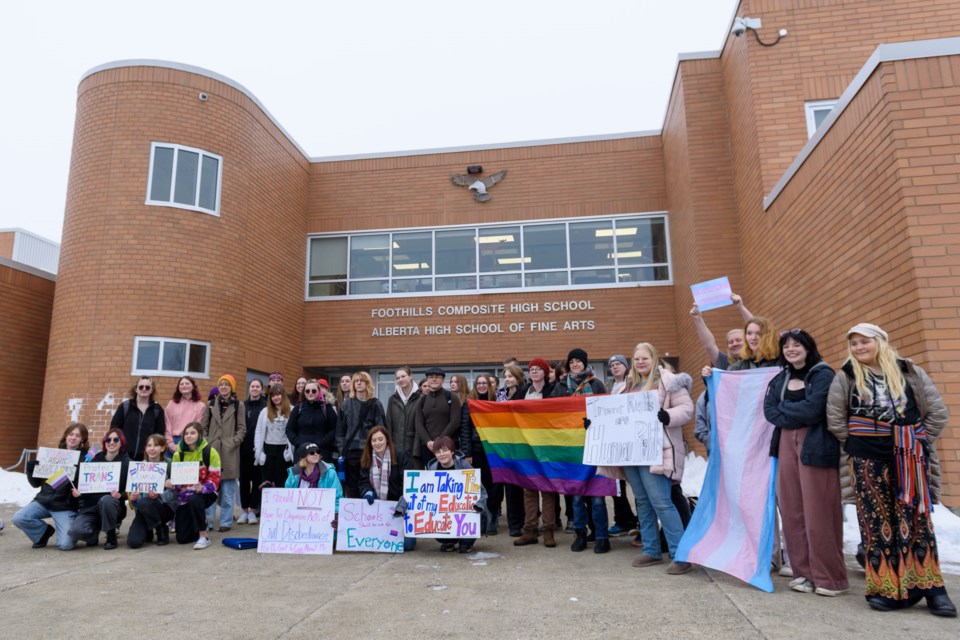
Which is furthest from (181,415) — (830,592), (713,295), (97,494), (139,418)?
(830,592)

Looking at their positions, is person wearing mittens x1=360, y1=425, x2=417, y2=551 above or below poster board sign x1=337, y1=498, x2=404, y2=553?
above

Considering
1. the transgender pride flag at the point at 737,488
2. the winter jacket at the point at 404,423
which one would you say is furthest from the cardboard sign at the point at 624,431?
the winter jacket at the point at 404,423

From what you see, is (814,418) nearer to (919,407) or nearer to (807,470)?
(807,470)

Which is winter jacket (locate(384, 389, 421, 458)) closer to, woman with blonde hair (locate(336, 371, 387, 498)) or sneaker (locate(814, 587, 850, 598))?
woman with blonde hair (locate(336, 371, 387, 498))

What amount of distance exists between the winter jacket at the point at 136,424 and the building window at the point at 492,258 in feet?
27.5

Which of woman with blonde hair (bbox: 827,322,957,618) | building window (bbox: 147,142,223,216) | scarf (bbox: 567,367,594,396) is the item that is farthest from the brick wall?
woman with blonde hair (bbox: 827,322,957,618)

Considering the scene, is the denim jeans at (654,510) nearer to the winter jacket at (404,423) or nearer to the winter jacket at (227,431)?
the winter jacket at (404,423)

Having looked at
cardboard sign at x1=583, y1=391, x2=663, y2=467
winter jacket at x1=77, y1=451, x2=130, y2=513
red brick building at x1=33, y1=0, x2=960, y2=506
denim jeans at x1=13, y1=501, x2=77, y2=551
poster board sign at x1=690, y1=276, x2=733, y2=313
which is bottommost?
denim jeans at x1=13, y1=501, x2=77, y2=551

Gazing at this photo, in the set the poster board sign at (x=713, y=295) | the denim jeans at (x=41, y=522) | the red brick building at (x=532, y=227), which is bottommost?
the denim jeans at (x=41, y=522)

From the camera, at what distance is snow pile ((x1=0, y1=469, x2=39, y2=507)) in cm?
1027

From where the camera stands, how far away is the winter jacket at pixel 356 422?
7.18m

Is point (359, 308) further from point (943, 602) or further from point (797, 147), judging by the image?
point (943, 602)

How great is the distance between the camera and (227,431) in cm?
792

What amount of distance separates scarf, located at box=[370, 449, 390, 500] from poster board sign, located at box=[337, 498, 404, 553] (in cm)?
32
